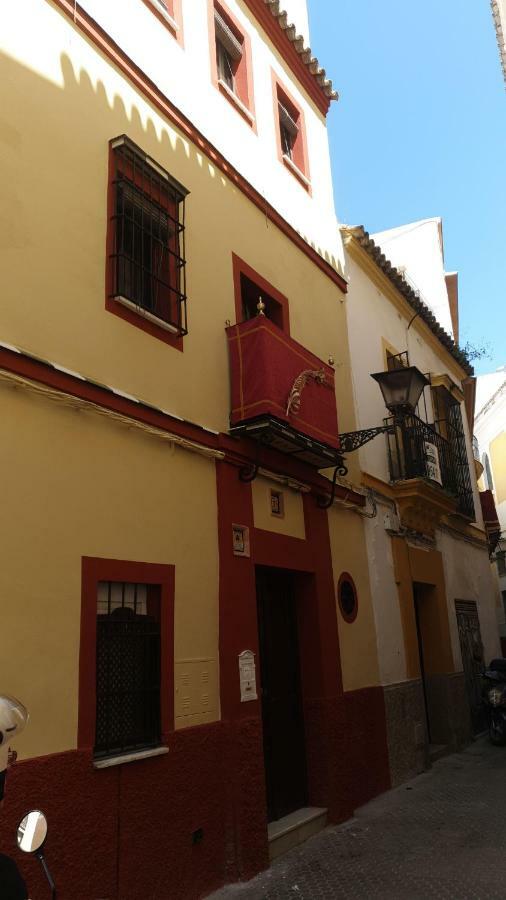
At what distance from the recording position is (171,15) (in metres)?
6.95

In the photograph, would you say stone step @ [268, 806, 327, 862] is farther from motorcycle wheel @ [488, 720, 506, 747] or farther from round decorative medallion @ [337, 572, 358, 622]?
motorcycle wheel @ [488, 720, 506, 747]

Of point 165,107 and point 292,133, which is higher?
point 292,133

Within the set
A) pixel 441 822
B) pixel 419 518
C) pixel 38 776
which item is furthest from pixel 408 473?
pixel 38 776

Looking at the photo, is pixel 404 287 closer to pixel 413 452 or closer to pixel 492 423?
pixel 413 452

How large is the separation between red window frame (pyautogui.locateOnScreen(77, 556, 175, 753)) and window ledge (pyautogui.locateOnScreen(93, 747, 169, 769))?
104 mm

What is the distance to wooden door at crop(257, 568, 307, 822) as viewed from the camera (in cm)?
660

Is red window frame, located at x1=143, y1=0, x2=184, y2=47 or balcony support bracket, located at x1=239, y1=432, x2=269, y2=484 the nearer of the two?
balcony support bracket, located at x1=239, y1=432, x2=269, y2=484

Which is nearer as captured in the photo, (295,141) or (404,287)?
(295,141)

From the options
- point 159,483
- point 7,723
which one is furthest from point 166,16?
point 7,723

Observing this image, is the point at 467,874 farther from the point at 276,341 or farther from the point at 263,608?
the point at 276,341

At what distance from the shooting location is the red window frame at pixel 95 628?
435 centimetres

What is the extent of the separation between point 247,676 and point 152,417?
233cm

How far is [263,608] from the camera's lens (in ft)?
22.7

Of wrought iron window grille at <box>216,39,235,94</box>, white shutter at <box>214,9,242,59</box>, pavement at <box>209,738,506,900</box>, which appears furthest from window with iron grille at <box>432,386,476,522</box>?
white shutter at <box>214,9,242,59</box>
